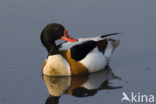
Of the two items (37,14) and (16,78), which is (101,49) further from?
(37,14)

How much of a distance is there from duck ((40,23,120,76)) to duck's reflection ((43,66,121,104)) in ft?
0.51

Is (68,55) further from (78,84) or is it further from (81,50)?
(78,84)

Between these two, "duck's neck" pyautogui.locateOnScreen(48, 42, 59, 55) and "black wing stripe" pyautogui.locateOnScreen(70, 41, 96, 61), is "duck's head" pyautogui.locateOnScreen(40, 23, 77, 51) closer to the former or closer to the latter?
"duck's neck" pyautogui.locateOnScreen(48, 42, 59, 55)

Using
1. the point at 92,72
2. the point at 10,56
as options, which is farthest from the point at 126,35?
the point at 10,56

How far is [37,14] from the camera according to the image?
15.7m

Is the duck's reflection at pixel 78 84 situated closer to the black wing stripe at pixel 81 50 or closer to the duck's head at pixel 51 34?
the black wing stripe at pixel 81 50

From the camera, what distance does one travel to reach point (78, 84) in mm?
11367

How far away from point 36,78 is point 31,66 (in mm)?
696

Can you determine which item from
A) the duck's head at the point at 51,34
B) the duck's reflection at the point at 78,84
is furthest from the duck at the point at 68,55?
the duck's reflection at the point at 78,84

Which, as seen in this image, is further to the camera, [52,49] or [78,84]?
[52,49]

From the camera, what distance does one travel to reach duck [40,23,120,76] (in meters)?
12.1

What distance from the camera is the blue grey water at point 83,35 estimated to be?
10.7 meters

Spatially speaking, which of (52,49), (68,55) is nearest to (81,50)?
(68,55)

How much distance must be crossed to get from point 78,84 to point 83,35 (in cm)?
299
